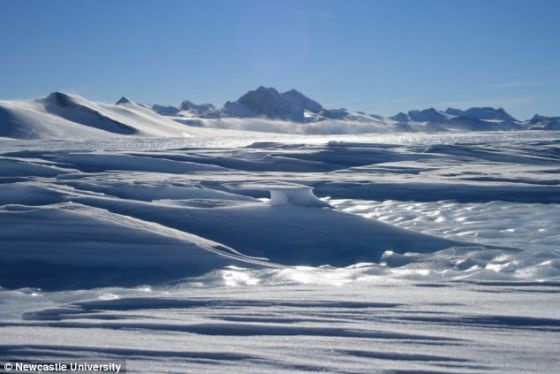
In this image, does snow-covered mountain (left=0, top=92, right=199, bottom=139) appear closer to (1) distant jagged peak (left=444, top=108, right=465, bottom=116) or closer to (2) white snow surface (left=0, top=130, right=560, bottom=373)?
(2) white snow surface (left=0, top=130, right=560, bottom=373)

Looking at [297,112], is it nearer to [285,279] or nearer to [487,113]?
[487,113]

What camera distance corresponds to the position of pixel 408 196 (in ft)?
32.3

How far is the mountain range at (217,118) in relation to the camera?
47466 mm

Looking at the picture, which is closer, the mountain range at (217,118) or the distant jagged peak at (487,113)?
the mountain range at (217,118)

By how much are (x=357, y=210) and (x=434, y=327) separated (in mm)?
5668

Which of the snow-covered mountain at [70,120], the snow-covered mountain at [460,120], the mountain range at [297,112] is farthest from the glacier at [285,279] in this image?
the mountain range at [297,112]

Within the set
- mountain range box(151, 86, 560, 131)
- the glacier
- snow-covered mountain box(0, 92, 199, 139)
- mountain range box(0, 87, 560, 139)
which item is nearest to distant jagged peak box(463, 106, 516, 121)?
mountain range box(0, 87, 560, 139)

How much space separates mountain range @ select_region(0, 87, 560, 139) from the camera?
47.5 meters

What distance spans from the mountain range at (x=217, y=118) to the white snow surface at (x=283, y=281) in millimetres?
36974

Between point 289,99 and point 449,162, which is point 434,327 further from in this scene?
point 289,99

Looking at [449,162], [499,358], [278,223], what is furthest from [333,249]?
[449,162]

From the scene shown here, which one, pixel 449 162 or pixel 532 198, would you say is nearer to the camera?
pixel 532 198

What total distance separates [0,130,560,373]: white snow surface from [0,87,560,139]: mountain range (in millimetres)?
36974

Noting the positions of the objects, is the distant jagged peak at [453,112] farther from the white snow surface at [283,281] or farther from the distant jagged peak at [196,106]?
the white snow surface at [283,281]
